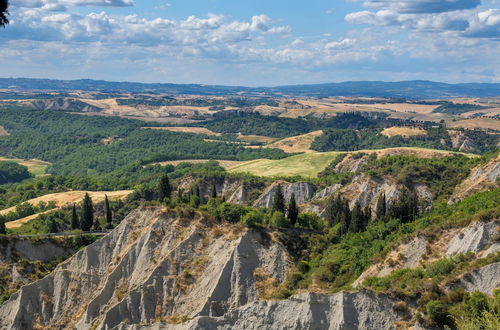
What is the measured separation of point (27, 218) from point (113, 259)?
77324mm

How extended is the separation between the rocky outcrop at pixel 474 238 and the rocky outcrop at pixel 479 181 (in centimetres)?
4409

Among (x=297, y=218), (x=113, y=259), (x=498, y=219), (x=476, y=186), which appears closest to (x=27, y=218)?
(x=113, y=259)

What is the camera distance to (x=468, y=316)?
5934 cm

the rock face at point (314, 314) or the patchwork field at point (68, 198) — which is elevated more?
the rock face at point (314, 314)

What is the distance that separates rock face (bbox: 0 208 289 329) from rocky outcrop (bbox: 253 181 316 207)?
69633mm

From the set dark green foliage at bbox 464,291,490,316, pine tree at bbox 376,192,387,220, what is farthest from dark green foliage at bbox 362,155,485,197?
A: dark green foliage at bbox 464,291,490,316

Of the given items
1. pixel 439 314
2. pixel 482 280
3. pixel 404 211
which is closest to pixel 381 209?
pixel 404 211

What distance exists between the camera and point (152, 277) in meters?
85.2

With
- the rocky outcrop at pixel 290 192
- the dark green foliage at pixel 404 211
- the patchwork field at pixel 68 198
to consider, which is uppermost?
the dark green foliage at pixel 404 211

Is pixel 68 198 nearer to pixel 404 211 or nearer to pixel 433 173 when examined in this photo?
pixel 433 173

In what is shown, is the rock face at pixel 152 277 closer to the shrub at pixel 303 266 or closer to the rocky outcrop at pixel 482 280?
the shrub at pixel 303 266

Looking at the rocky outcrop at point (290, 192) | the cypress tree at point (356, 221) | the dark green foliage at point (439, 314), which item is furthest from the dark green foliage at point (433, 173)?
the dark green foliage at point (439, 314)

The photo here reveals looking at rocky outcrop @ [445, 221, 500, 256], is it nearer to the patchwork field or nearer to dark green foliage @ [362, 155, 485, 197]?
dark green foliage @ [362, 155, 485, 197]

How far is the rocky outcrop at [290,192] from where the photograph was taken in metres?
167
